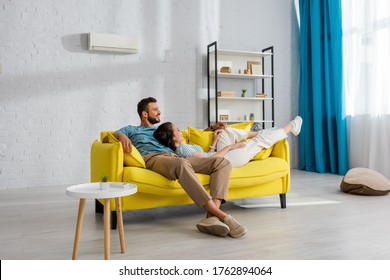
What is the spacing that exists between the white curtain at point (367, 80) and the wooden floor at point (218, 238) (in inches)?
53.8

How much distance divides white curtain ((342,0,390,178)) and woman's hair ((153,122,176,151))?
303cm

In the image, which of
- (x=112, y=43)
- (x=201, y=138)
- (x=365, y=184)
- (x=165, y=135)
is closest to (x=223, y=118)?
(x=112, y=43)

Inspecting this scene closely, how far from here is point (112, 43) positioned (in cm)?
516

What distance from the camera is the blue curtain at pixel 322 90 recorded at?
18.4ft

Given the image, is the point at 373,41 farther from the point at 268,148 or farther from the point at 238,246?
the point at 238,246

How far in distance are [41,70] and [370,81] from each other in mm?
4024

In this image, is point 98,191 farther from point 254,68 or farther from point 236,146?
point 254,68

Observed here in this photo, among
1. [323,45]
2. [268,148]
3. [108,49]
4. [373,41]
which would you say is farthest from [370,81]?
[108,49]

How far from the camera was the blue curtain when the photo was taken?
560cm

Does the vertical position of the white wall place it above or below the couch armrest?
above

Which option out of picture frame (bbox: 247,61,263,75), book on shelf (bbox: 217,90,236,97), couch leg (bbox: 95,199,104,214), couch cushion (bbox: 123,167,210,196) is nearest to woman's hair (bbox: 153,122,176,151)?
couch cushion (bbox: 123,167,210,196)

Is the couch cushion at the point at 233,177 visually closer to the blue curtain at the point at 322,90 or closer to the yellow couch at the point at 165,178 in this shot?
the yellow couch at the point at 165,178

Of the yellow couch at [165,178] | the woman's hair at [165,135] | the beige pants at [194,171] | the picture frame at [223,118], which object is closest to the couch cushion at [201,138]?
the yellow couch at [165,178]

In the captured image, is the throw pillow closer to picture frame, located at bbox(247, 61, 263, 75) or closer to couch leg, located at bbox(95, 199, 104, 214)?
couch leg, located at bbox(95, 199, 104, 214)
